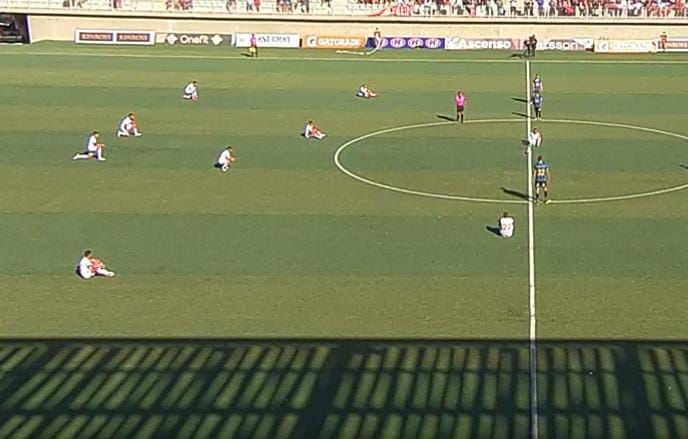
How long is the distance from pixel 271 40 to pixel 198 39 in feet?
15.7

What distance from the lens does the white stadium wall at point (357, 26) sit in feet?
226

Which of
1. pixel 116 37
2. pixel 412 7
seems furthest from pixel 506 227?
pixel 116 37

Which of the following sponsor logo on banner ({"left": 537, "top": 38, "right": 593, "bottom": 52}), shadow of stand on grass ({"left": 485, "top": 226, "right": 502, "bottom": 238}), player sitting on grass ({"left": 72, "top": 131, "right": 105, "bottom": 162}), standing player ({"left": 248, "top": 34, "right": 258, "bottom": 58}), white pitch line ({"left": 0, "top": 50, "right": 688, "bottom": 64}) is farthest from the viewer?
sponsor logo on banner ({"left": 537, "top": 38, "right": 593, "bottom": 52})

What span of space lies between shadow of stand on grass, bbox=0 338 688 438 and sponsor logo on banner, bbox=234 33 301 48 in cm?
4859

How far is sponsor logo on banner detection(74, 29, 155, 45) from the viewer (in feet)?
227

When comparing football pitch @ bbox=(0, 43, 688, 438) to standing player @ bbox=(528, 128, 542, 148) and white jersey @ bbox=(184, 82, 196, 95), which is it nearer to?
standing player @ bbox=(528, 128, 542, 148)

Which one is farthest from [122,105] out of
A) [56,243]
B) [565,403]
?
[565,403]

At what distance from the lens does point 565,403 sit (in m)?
18.9

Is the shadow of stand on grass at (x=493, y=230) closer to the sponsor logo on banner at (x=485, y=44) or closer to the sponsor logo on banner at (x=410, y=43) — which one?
the sponsor logo on banner at (x=485, y=44)

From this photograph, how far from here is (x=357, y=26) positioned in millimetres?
69688

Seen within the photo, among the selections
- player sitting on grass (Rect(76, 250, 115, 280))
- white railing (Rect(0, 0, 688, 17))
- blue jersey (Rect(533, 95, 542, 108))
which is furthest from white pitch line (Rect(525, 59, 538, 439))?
white railing (Rect(0, 0, 688, 17))

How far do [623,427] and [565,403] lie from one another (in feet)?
4.16

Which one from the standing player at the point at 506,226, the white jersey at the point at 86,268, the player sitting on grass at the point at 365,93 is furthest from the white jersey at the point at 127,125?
the standing player at the point at 506,226

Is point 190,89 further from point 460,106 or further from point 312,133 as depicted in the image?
point 460,106
